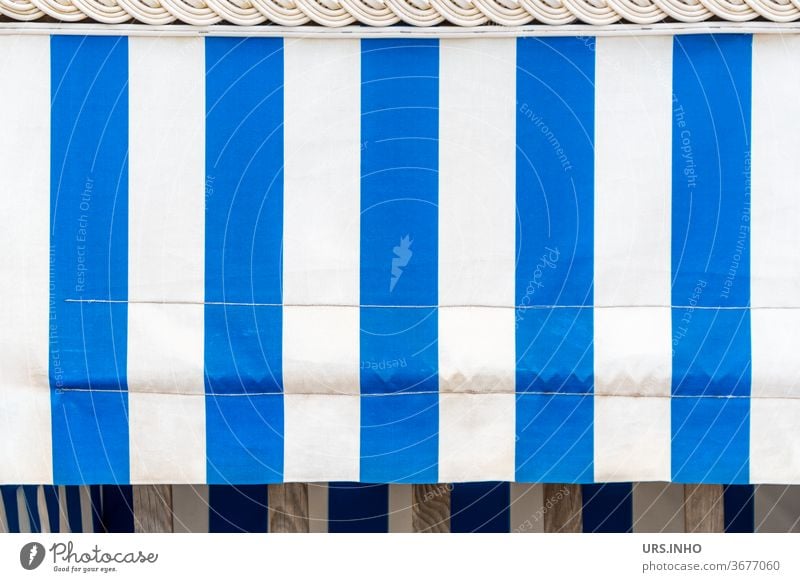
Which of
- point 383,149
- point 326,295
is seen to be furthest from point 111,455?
point 383,149

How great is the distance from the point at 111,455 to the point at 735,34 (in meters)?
1.43

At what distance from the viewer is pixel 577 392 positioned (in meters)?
1.65

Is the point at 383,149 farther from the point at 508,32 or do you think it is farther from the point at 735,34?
the point at 735,34

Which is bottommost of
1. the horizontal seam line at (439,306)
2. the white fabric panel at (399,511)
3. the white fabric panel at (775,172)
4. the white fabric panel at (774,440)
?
the white fabric panel at (399,511)

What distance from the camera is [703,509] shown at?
1.86 meters

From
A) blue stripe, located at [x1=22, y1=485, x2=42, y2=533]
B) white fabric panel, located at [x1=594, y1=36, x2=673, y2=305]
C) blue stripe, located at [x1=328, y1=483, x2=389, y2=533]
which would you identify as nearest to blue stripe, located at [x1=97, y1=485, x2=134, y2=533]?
blue stripe, located at [x1=22, y1=485, x2=42, y2=533]

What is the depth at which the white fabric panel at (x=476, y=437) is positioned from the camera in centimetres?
166

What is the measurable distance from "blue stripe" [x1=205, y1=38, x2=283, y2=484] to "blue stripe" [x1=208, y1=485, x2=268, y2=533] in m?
0.62

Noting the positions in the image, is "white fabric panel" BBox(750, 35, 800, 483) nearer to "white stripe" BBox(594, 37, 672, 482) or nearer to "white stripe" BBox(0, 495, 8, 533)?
"white stripe" BBox(594, 37, 672, 482)

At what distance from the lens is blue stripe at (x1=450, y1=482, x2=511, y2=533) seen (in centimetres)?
225

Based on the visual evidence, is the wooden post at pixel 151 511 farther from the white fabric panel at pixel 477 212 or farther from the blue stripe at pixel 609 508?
the blue stripe at pixel 609 508

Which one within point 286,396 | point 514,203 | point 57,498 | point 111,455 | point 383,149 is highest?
point 383,149

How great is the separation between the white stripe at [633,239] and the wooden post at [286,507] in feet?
2.15
